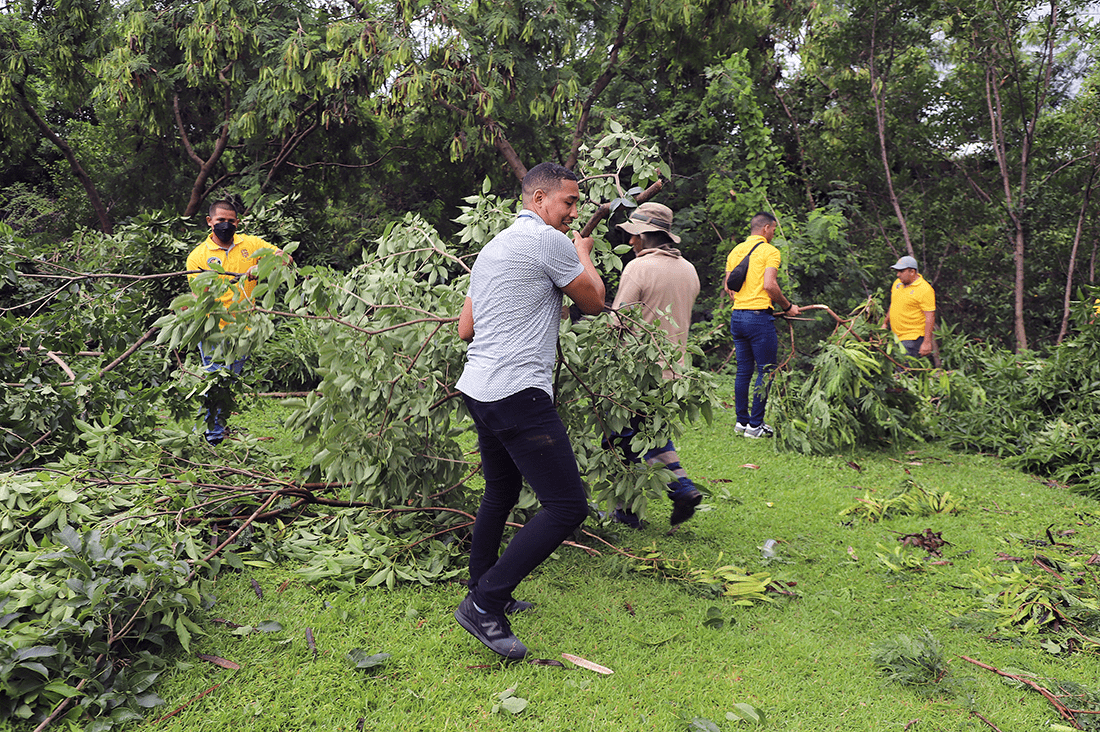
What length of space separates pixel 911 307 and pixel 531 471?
759 cm

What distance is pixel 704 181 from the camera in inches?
578

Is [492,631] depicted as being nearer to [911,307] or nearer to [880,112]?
[911,307]

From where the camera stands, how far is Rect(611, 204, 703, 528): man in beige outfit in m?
4.80

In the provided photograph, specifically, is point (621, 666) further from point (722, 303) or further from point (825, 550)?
point (722, 303)

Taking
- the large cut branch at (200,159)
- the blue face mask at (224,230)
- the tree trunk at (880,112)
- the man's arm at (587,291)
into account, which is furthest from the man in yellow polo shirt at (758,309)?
the large cut branch at (200,159)

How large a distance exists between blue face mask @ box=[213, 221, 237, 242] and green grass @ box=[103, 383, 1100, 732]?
349cm

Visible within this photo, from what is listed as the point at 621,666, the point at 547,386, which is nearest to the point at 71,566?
the point at 547,386

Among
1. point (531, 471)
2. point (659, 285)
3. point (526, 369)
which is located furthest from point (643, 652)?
point (659, 285)

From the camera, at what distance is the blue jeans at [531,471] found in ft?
10.1

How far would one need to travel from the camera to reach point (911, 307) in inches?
359

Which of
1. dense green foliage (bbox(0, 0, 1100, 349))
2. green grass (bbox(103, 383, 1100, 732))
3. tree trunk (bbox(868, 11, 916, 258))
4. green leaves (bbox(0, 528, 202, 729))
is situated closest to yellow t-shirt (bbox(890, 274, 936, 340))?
dense green foliage (bbox(0, 0, 1100, 349))

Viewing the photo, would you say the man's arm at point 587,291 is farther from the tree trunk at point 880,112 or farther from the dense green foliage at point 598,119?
the tree trunk at point 880,112

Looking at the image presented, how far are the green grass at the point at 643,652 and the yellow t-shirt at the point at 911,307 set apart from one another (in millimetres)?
4293

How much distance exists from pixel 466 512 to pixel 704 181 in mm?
11787
